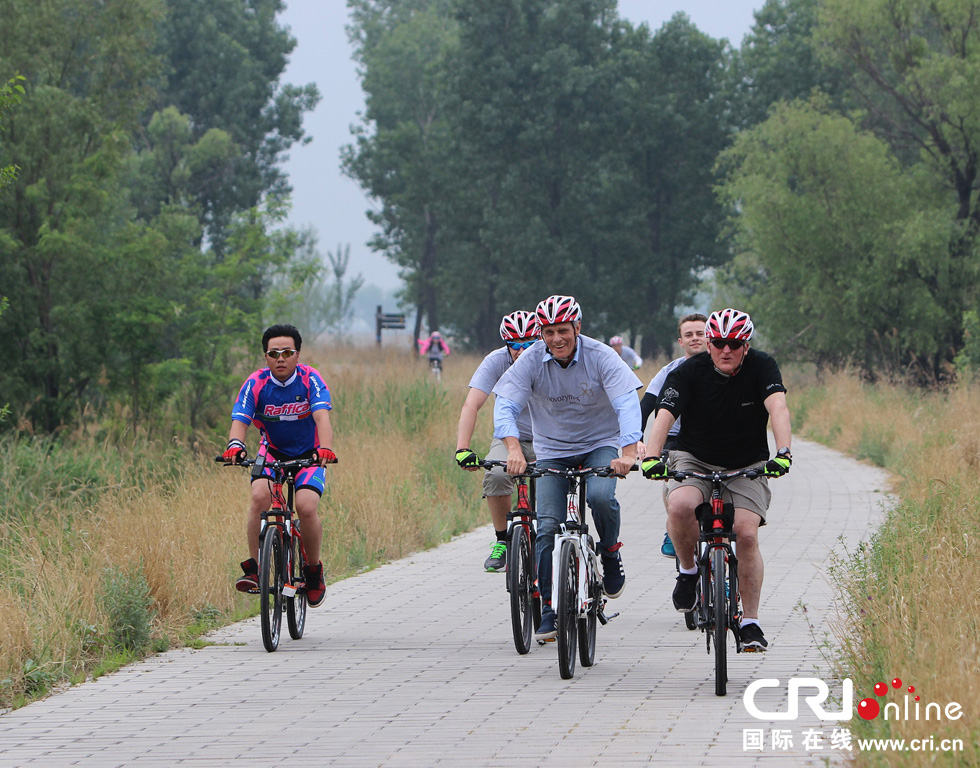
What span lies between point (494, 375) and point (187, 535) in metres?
2.59

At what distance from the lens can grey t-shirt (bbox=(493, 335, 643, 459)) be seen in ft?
27.0

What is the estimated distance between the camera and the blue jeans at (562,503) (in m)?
7.99

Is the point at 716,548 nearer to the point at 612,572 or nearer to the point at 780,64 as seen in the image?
the point at 612,572

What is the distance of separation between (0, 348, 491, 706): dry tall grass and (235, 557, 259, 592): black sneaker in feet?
2.02

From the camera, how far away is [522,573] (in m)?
8.38

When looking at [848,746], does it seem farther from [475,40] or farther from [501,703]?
[475,40]

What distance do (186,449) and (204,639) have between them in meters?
12.9

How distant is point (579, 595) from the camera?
7.43 m

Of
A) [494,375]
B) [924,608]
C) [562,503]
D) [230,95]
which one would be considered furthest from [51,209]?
[230,95]

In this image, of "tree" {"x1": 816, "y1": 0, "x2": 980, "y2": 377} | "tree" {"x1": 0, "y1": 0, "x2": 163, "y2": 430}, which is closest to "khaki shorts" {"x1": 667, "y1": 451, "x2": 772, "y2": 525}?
"tree" {"x1": 0, "y1": 0, "x2": 163, "y2": 430}

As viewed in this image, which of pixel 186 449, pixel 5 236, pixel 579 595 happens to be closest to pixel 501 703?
pixel 579 595

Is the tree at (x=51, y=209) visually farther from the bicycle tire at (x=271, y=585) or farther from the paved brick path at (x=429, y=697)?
the bicycle tire at (x=271, y=585)

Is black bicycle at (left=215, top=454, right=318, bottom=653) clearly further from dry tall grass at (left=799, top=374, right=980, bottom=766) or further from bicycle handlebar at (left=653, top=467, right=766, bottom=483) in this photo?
dry tall grass at (left=799, top=374, right=980, bottom=766)

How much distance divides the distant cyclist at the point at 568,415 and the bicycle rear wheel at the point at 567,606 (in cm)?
44
